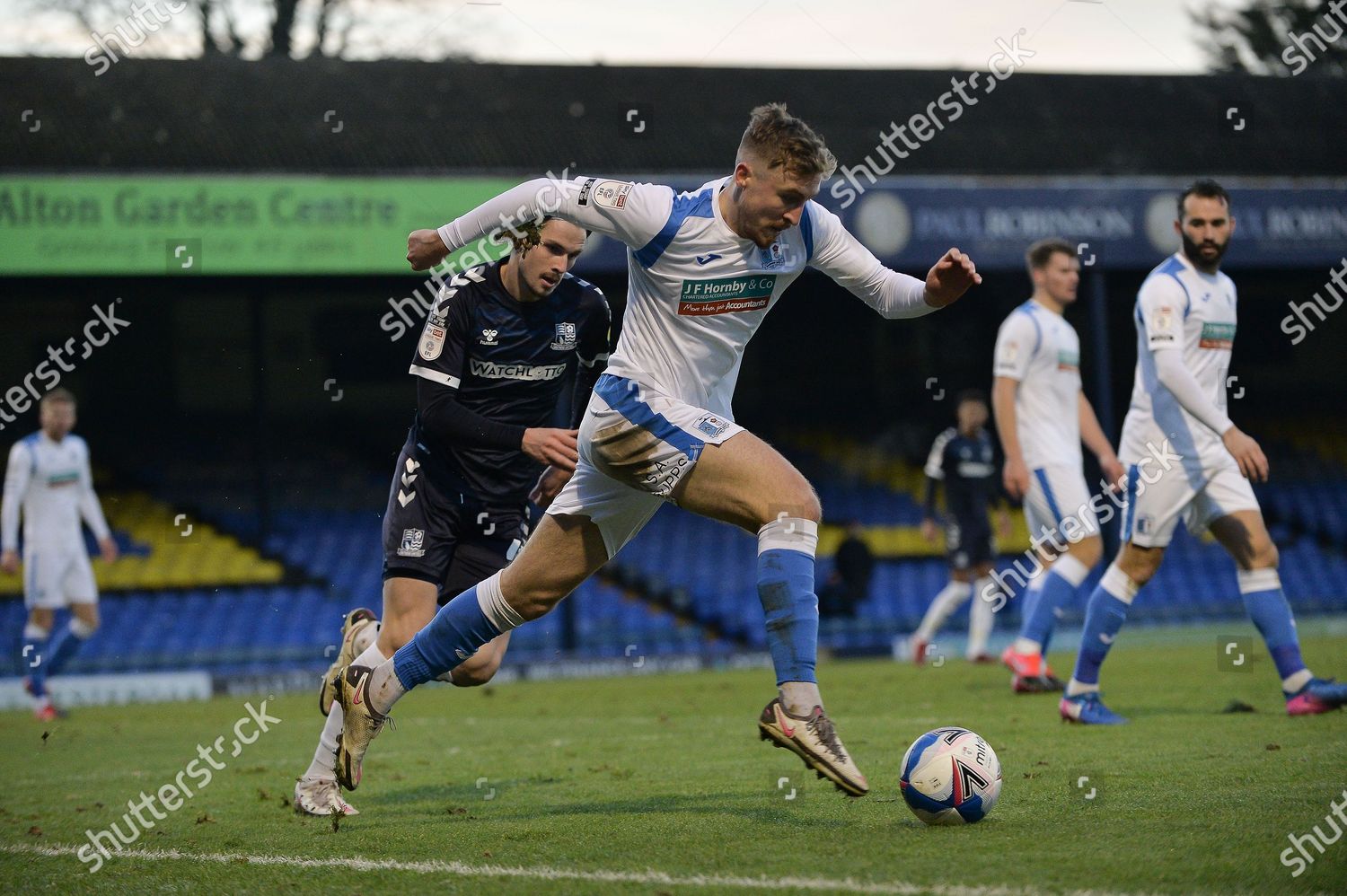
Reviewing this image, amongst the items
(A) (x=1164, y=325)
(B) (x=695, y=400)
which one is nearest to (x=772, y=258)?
(B) (x=695, y=400)

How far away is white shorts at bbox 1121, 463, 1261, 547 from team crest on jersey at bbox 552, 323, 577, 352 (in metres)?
3.22

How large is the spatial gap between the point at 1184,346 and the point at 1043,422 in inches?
99.0

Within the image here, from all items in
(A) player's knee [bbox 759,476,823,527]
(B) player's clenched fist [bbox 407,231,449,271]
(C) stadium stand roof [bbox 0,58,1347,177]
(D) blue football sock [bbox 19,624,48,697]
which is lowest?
(D) blue football sock [bbox 19,624,48,697]

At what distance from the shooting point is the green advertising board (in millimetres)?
16922

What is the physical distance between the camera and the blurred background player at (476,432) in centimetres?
639

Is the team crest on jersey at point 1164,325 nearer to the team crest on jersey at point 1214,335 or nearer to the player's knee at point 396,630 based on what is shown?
the team crest on jersey at point 1214,335

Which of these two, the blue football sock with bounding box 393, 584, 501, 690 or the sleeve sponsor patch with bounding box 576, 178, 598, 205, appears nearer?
the sleeve sponsor patch with bounding box 576, 178, 598, 205

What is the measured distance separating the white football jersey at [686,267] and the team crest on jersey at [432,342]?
1153mm

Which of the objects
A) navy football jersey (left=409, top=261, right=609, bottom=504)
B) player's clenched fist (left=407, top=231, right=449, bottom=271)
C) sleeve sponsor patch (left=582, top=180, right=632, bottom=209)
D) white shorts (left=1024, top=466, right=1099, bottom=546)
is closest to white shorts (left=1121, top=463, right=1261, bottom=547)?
white shorts (left=1024, top=466, right=1099, bottom=546)

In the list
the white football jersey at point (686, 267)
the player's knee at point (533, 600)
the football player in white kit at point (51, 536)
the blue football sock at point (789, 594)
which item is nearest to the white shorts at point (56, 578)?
the football player in white kit at point (51, 536)

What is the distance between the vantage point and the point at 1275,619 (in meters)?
8.03

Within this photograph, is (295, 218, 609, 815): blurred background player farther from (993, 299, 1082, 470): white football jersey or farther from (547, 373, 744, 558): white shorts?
(993, 299, 1082, 470): white football jersey

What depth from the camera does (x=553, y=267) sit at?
6469mm

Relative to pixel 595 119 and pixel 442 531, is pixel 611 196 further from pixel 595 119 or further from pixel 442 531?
pixel 595 119
